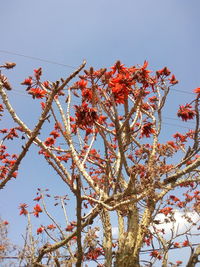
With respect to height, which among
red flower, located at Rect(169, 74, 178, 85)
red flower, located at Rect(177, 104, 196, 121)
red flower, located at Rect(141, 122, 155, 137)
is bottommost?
red flower, located at Rect(141, 122, 155, 137)

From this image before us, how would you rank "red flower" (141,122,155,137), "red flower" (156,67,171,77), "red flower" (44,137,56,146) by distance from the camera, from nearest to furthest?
"red flower" (141,122,155,137) → "red flower" (156,67,171,77) → "red flower" (44,137,56,146)

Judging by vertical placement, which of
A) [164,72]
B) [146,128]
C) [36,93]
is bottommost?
[146,128]

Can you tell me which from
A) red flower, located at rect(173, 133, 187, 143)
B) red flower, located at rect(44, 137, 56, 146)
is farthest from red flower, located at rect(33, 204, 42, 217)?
red flower, located at rect(173, 133, 187, 143)

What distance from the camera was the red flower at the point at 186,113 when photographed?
445 centimetres

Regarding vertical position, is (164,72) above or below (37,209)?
above

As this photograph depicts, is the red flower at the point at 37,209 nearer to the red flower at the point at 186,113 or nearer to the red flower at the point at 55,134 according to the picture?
the red flower at the point at 55,134

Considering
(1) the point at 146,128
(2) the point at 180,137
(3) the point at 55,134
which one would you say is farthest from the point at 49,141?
(2) the point at 180,137

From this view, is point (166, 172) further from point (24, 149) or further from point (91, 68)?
point (24, 149)

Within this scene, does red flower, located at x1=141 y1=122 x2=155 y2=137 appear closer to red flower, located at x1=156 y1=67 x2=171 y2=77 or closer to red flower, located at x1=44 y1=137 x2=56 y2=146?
red flower, located at x1=156 y1=67 x2=171 y2=77

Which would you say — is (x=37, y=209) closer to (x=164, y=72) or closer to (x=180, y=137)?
(x=180, y=137)

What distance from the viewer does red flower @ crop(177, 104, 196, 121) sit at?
4445 mm

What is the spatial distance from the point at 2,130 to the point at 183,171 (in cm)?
459

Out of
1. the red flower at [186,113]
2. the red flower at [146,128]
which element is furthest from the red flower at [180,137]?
the red flower at [146,128]

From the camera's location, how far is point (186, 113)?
14.6 ft
